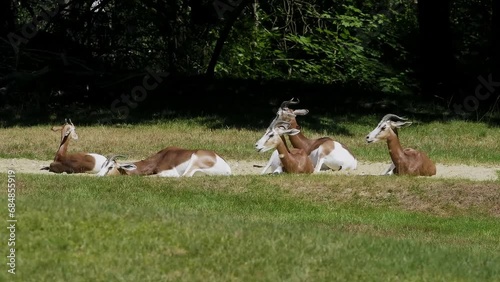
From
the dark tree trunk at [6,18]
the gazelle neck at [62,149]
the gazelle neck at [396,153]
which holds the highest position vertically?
the dark tree trunk at [6,18]

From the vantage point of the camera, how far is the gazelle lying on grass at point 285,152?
1641 centimetres

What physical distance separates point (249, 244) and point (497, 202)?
5.19 m

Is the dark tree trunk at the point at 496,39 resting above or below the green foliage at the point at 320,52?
above

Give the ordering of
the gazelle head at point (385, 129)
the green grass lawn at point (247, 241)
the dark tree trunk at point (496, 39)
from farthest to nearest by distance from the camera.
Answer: the dark tree trunk at point (496, 39), the gazelle head at point (385, 129), the green grass lawn at point (247, 241)

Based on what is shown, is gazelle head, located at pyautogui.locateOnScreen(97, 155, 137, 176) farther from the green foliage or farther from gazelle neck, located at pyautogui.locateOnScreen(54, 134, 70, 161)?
the green foliage

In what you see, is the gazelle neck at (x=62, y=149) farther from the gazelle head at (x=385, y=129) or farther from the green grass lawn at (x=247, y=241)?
the gazelle head at (x=385, y=129)

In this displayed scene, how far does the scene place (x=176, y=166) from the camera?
656 inches

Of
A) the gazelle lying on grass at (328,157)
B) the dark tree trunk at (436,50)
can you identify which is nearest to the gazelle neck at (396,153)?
the gazelle lying on grass at (328,157)

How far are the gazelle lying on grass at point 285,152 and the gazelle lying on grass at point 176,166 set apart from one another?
689 mm

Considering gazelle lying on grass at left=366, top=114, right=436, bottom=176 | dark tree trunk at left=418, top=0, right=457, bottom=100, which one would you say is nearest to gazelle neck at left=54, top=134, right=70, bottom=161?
gazelle lying on grass at left=366, top=114, right=436, bottom=176

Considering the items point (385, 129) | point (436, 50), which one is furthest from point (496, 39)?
point (385, 129)

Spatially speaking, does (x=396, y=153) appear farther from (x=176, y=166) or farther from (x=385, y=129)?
(x=176, y=166)

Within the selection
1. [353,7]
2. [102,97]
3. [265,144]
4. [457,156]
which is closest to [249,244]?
[265,144]

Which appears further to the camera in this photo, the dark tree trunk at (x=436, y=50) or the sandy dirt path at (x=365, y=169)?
the dark tree trunk at (x=436, y=50)
